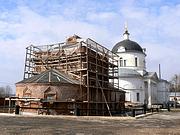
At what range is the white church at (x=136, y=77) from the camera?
211 feet

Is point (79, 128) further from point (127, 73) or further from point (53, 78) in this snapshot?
point (127, 73)

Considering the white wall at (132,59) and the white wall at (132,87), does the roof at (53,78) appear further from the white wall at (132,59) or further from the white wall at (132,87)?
the white wall at (132,59)

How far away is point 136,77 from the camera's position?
213ft

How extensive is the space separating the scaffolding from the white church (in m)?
18.9

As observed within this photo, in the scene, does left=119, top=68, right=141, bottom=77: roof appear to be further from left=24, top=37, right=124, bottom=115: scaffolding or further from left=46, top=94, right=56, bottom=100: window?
left=46, top=94, right=56, bottom=100: window

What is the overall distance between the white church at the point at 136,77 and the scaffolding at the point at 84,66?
18.9 metres

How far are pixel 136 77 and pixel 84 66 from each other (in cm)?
2907

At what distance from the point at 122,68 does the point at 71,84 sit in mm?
34333

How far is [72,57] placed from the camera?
39.0 meters

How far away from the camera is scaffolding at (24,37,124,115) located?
37244 millimetres

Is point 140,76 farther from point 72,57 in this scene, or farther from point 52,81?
point 52,81

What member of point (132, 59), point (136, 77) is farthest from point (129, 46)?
point (136, 77)

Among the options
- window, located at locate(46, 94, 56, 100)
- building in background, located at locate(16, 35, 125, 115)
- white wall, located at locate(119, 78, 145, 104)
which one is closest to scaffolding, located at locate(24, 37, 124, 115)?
building in background, located at locate(16, 35, 125, 115)

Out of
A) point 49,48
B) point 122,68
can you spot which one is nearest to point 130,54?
point 122,68
